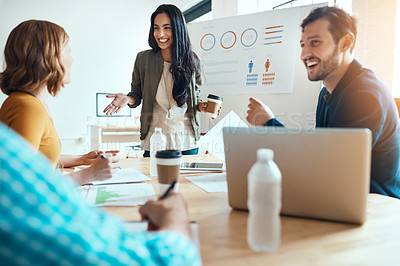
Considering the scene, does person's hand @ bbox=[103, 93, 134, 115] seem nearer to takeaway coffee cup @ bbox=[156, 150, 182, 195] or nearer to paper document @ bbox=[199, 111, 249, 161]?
paper document @ bbox=[199, 111, 249, 161]

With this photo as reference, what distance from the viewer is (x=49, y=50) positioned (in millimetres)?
1229

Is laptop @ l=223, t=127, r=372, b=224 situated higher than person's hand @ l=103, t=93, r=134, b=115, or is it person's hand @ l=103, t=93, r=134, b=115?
person's hand @ l=103, t=93, r=134, b=115

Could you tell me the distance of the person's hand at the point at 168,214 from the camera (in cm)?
56

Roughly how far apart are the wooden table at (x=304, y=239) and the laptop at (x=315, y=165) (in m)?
0.04

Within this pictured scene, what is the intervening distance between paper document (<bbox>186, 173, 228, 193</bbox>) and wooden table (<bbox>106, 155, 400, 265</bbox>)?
17 cm

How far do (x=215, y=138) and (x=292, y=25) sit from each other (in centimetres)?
115

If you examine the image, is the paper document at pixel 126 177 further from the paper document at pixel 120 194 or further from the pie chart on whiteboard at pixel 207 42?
the pie chart on whiteboard at pixel 207 42

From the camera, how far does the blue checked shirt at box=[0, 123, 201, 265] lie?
328mm

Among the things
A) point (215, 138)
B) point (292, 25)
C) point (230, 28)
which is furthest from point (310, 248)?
point (230, 28)

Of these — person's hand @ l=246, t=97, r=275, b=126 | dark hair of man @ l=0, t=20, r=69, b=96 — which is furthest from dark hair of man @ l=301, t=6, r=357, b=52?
dark hair of man @ l=0, t=20, r=69, b=96

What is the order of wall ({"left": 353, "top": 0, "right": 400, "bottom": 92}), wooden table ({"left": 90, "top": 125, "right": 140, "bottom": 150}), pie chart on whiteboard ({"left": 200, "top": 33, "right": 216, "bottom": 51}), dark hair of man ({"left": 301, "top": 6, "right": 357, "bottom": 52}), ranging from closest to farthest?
dark hair of man ({"left": 301, "top": 6, "right": 357, "bottom": 52}), wall ({"left": 353, "top": 0, "right": 400, "bottom": 92}), pie chart on whiteboard ({"left": 200, "top": 33, "right": 216, "bottom": 51}), wooden table ({"left": 90, "top": 125, "right": 140, "bottom": 150})

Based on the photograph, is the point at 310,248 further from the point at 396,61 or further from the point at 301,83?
the point at 301,83

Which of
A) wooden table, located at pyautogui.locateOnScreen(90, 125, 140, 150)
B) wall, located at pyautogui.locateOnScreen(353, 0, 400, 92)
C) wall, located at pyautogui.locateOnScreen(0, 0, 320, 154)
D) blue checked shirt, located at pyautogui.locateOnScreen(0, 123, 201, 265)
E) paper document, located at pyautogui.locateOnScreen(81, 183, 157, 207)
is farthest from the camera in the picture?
wall, located at pyautogui.locateOnScreen(0, 0, 320, 154)

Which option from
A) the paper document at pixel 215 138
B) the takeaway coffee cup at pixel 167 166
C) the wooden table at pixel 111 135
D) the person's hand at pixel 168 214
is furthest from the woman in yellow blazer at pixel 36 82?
the wooden table at pixel 111 135
